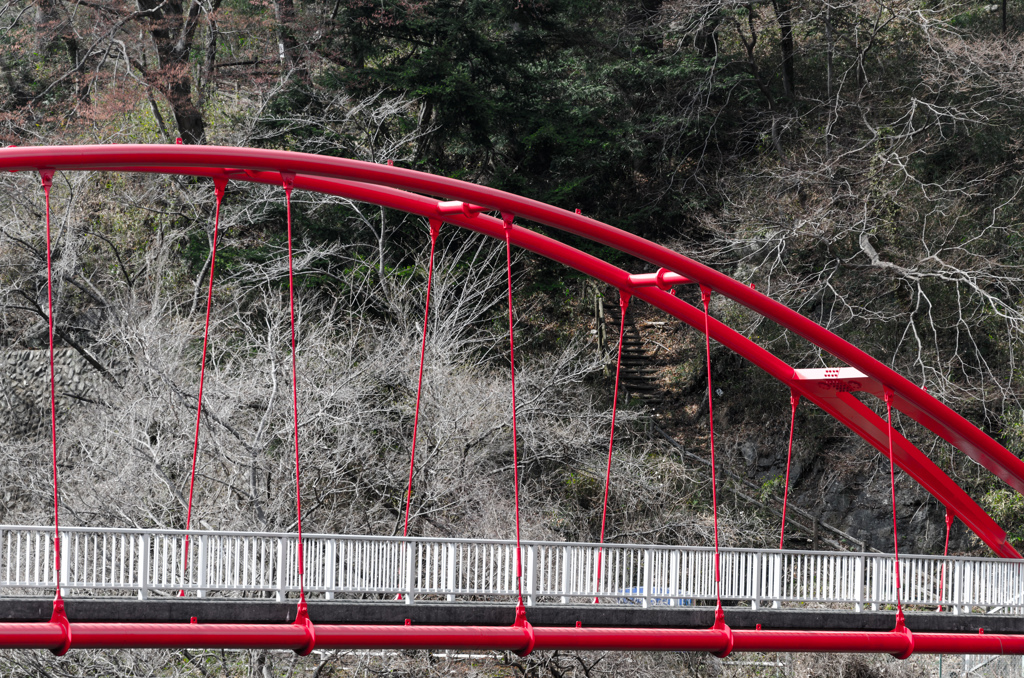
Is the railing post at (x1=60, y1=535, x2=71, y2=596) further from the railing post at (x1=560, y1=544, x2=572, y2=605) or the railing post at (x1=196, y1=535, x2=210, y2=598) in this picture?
the railing post at (x1=560, y1=544, x2=572, y2=605)

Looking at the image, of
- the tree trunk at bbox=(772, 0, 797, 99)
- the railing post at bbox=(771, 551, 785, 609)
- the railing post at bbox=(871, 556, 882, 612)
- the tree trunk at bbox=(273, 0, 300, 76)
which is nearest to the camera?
the railing post at bbox=(771, 551, 785, 609)

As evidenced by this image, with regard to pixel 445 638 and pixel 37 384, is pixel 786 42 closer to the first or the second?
pixel 37 384

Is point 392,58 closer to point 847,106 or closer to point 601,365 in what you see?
point 601,365

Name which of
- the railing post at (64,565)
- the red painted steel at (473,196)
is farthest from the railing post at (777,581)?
the railing post at (64,565)

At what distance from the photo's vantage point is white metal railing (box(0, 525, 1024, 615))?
10.5 meters

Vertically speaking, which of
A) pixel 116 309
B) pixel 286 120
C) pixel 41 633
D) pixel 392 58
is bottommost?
pixel 41 633

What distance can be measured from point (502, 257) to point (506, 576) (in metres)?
10.8

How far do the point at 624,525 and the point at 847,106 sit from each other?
35.9ft

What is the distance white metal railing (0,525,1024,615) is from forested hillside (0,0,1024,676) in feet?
10.5

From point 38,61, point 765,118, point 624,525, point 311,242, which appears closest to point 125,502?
point 311,242

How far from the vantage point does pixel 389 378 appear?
18.2 metres

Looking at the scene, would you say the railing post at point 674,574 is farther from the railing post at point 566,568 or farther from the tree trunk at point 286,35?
the tree trunk at point 286,35

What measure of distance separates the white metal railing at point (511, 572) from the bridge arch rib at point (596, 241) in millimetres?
1361

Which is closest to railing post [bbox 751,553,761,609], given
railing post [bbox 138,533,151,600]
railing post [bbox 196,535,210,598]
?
railing post [bbox 196,535,210,598]
